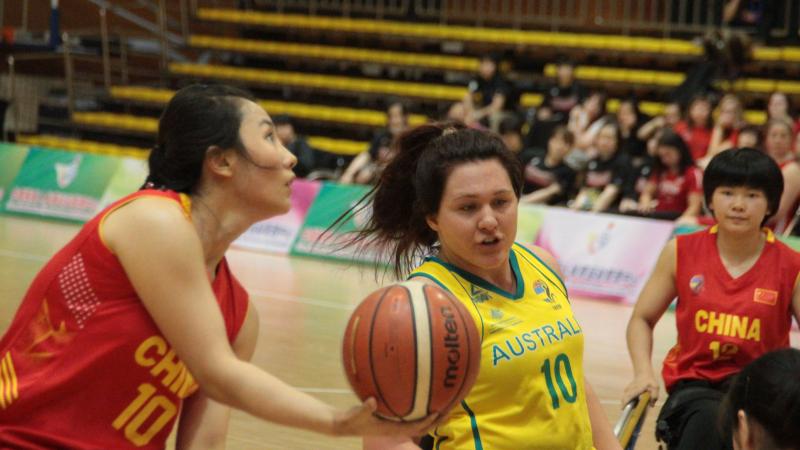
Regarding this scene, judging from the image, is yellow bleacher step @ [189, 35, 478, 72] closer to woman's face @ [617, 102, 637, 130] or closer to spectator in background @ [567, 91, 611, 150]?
spectator in background @ [567, 91, 611, 150]

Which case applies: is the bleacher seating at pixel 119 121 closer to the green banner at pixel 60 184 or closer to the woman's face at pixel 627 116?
the green banner at pixel 60 184

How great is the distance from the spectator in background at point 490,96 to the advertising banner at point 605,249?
9.36 ft

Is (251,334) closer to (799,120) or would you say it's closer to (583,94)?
(799,120)

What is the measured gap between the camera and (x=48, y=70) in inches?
723

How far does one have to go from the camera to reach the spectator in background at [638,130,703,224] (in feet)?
34.4

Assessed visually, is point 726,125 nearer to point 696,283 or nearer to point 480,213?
point 696,283

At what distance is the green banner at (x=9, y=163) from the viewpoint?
14.1m

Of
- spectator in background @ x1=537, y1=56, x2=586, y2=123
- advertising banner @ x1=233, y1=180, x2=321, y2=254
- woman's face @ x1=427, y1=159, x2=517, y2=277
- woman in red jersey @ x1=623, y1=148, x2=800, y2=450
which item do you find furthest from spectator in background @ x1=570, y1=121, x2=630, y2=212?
woman's face @ x1=427, y1=159, x2=517, y2=277

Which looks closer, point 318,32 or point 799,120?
point 799,120

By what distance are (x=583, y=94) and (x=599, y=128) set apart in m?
1.63

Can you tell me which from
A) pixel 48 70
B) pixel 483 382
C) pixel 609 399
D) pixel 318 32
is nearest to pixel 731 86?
pixel 318 32

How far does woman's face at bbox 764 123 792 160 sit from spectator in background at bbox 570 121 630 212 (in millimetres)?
2270

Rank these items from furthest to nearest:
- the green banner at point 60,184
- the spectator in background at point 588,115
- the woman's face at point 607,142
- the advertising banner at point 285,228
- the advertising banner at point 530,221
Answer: the green banner at point 60,184, the spectator in background at point 588,115, the advertising banner at point 285,228, the woman's face at point 607,142, the advertising banner at point 530,221

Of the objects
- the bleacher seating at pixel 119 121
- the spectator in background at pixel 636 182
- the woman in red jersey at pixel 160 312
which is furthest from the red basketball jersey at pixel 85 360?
the bleacher seating at pixel 119 121
